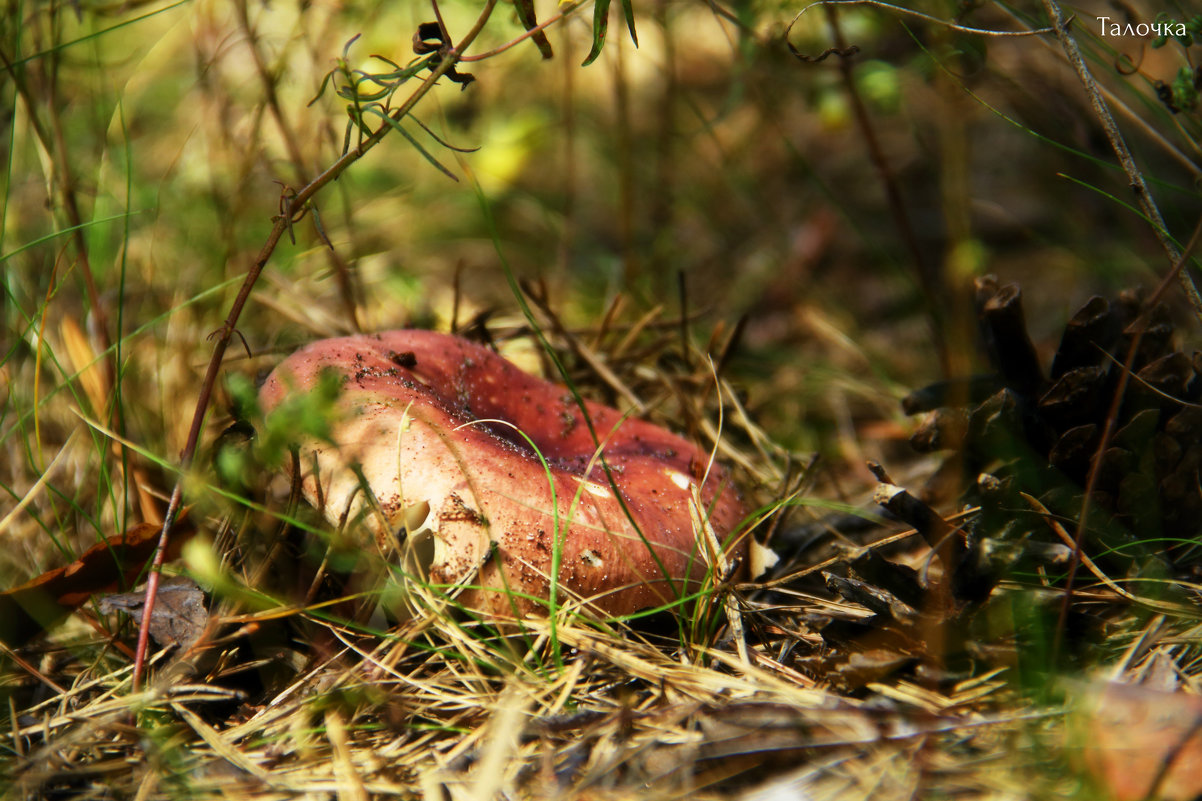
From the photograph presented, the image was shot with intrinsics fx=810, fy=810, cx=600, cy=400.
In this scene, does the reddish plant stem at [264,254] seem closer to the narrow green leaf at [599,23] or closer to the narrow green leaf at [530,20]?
the narrow green leaf at [530,20]

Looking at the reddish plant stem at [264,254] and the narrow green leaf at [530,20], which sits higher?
the narrow green leaf at [530,20]

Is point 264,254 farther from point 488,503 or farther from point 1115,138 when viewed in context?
point 1115,138

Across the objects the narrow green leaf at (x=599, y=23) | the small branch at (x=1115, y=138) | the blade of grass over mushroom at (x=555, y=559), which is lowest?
the blade of grass over mushroom at (x=555, y=559)

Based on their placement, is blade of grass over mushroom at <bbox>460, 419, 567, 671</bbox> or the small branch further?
the small branch

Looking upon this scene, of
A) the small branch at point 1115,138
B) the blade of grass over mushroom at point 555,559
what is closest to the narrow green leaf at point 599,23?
the blade of grass over mushroom at point 555,559

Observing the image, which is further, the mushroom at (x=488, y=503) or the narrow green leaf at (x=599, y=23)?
the mushroom at (x=488, y=503)

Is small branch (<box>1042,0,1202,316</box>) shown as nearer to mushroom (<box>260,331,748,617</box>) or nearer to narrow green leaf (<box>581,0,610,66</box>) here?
narrow green leaf (<box>581,0,610,66</box>)

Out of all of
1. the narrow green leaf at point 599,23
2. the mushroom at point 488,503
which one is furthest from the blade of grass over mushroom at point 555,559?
the narrow green leaf at point 599,23

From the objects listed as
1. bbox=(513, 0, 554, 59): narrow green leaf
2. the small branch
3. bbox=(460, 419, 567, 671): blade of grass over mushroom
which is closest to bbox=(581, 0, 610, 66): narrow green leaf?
bbox=(513, 0, 554, 59): narrow green leaf

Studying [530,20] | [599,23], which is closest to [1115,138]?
[599,23]

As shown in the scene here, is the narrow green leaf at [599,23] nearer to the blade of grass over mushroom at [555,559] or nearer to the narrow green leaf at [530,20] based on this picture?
the narrow green leaf at [530,20]
